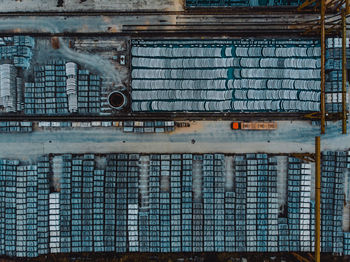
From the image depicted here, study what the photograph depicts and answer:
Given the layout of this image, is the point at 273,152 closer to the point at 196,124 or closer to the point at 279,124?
the point at 279,124

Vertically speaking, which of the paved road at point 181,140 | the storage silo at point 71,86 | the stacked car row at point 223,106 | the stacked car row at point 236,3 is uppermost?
the stacked car row at point 236,3

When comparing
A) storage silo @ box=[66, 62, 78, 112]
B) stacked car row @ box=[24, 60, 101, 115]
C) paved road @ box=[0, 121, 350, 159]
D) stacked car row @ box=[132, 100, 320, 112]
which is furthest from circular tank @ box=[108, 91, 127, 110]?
storage silo @ box=[66, 62, 78, 112]

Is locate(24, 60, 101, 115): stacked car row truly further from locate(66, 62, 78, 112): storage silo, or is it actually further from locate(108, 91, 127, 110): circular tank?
locate(108, 91, 127, 110): circular tank

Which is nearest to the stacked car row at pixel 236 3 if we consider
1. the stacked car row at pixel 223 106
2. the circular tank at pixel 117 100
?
the stacked car row at pixel 223 106

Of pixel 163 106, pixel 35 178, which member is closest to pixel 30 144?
pixel 35 178

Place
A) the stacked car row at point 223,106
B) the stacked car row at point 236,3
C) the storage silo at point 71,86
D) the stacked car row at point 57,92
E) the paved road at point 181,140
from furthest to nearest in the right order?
the stacked car row at point 236,3 → the paved road at point 181,140 → the stacked car row at point 57,92 → the stacked car row at point 223,106 → the storage silo at point 71,86

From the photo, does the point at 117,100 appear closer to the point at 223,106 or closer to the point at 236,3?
the point at 223,106

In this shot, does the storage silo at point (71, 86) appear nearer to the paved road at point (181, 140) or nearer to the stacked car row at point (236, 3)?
the paved road at point (181, 140)

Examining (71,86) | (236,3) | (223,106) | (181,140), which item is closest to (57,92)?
(71,86)
